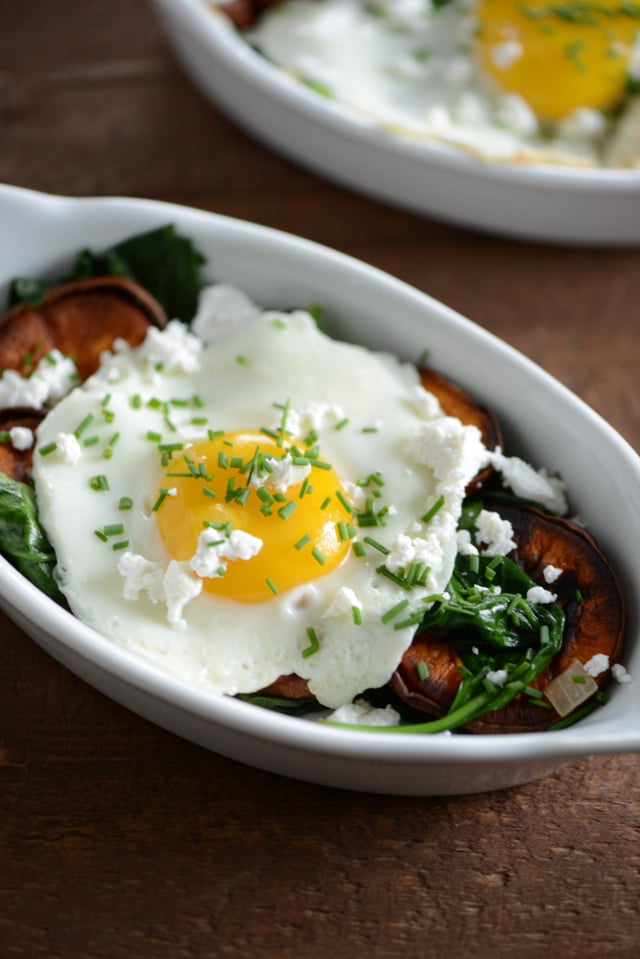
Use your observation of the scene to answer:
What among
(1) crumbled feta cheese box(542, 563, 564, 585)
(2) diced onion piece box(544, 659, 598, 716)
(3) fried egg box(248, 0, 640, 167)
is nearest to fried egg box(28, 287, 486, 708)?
(1) crumbled feta cheese box(542, 563, 564, 585)

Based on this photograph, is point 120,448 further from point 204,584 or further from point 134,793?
point 134,793

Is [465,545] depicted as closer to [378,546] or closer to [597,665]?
[378,546]

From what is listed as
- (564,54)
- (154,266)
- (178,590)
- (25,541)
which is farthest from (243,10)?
(178,590)

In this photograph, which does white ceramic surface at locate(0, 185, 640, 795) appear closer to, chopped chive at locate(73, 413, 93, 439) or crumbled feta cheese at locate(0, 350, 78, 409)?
crumbled feta cheese at locate(0, 350, 78, 409)

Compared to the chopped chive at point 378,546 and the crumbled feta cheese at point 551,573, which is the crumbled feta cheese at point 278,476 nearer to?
the chopped chive at point 378,546

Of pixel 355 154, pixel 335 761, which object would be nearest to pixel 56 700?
pixel 335 761

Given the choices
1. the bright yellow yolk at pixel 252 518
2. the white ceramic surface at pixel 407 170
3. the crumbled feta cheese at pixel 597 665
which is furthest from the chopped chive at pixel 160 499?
the white ceramic surface at pixel 407 170

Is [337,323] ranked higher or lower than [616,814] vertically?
higher
